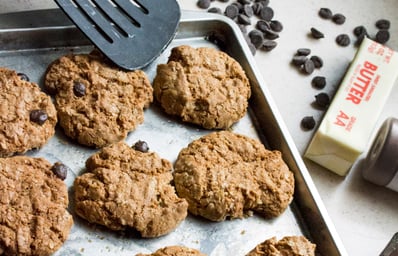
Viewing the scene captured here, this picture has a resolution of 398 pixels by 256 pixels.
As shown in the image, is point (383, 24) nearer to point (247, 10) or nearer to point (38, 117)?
point (247, 10)

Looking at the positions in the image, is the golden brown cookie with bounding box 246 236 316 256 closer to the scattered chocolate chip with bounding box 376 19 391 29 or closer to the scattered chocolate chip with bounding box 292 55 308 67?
the scattered chocolate chip with bounding box 292 55 308 67

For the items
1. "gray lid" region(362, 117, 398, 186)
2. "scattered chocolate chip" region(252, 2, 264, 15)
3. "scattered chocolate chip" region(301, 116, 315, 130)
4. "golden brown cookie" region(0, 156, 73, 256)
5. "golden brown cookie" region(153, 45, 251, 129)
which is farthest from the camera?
"scattered chocolate chip" region(252, 2, 264, 15)

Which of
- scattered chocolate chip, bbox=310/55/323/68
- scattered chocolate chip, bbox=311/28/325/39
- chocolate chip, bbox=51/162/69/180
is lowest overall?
chocolate chip, bbox=51/162/69/180

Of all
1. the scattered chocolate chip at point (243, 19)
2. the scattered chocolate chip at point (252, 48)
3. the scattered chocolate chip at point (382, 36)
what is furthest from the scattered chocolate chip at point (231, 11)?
the scattered chocolate chip at point (382, 36)

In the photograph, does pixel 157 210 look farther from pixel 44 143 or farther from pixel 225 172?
pixel 44 143

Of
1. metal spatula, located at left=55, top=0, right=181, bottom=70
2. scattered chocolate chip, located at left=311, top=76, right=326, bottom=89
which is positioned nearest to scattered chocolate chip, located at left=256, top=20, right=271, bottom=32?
scattered chocolate chip, located at left=311, top=76, right=326, bottom=89

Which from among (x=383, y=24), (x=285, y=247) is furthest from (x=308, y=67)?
(x=285, y=247)
